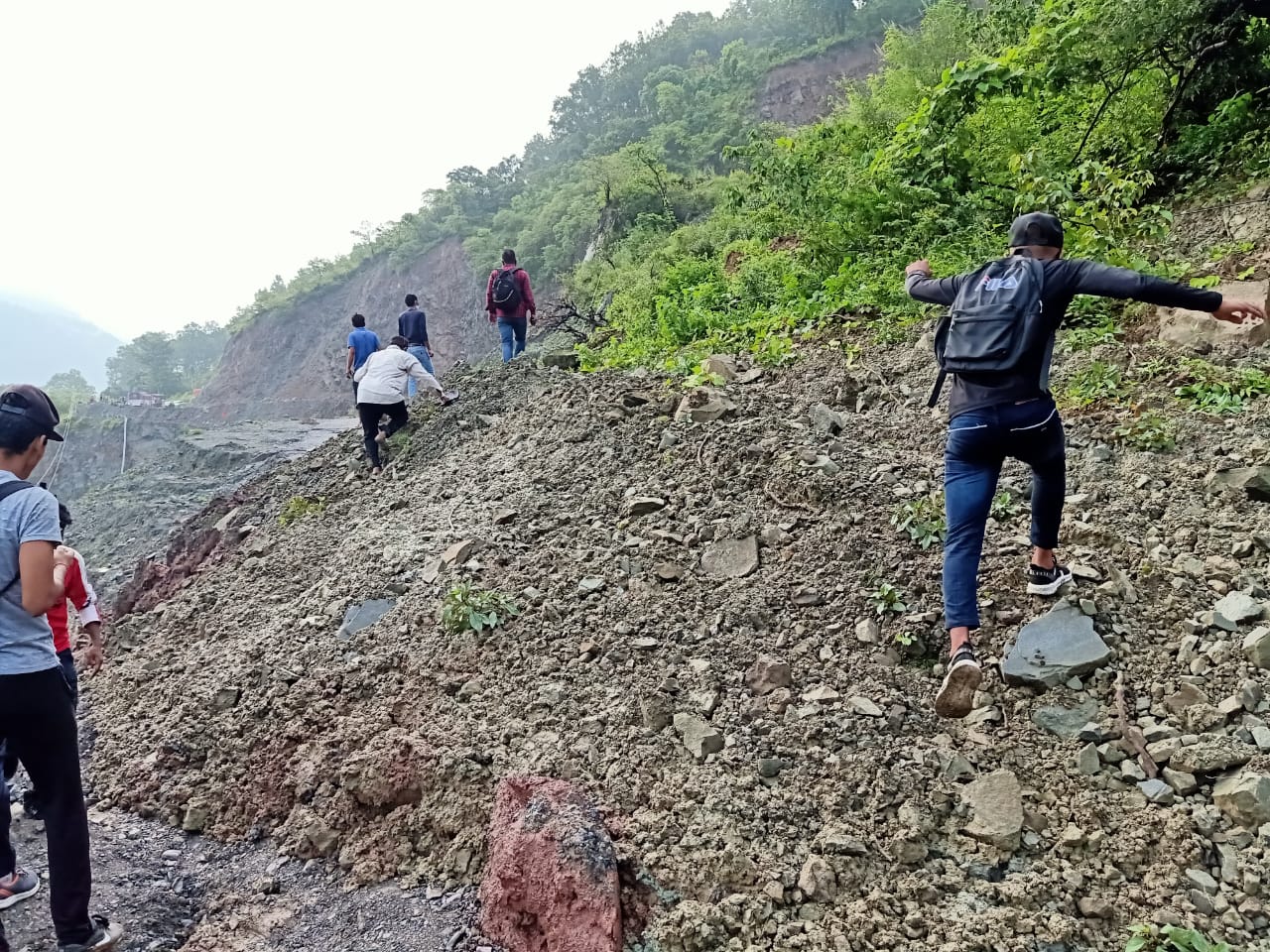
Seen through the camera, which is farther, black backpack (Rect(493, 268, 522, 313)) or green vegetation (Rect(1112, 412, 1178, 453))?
black backpack (Rect(493, 268, 522, 313))

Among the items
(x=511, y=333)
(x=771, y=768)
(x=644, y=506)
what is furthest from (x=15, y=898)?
(x=511, y=333)

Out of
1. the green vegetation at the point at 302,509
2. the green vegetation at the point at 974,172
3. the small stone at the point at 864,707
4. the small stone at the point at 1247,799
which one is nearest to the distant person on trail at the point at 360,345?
the green vegetation at the point at 302,509

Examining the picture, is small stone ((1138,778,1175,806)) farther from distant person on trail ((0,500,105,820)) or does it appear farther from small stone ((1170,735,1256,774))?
distant person on trail ((0,500,105,820))

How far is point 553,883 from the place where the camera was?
253 centimetres

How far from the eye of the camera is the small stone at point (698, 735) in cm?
295

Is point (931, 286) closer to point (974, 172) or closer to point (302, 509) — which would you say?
point (974, 172)

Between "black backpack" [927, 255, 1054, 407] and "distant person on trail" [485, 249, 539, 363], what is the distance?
269 inches

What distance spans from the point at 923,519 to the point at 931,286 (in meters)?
1.14

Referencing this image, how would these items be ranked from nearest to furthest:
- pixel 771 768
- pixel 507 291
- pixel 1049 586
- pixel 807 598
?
pixel 771 768
pixel 1049 586
pixel 807 598
pixel 507 291

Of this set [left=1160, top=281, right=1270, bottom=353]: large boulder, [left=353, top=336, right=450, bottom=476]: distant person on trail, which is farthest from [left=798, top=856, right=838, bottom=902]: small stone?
[left=353, top=336, right=450, bottom=476]: distant person on trail

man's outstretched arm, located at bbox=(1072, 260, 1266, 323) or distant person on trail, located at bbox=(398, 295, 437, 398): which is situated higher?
distant person on trail, located at bbox=(398, 295, 437, 398)

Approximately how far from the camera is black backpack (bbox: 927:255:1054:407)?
112 inches

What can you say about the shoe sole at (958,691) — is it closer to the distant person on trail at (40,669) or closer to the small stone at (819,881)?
the small stone at (819,881)

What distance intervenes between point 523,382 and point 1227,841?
23.3 ft
